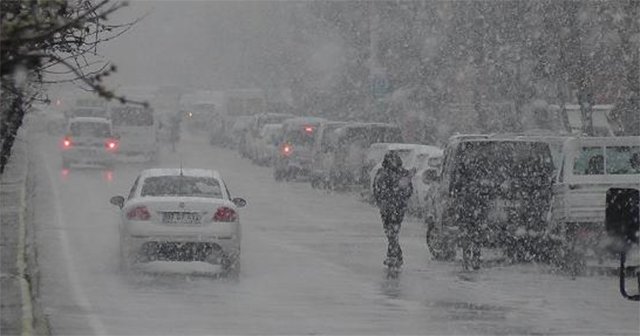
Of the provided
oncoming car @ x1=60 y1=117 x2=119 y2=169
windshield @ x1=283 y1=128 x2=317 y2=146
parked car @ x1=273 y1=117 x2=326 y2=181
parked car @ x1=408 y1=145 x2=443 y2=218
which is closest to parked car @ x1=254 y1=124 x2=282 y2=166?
parked car @ x1=273 y1=117 x2=326 y2=181

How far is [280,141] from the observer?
167ft

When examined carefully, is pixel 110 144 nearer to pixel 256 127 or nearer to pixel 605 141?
pixel 256 127

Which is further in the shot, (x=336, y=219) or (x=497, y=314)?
(x=336, y=219)

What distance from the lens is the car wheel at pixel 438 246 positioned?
77.6 feet

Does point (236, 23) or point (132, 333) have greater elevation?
point (236, 23)

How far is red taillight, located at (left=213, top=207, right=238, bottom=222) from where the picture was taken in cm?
2084

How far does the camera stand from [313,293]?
18891 millimetres

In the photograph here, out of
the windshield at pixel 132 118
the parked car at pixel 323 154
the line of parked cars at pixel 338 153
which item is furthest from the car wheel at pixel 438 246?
the windshield at pixel 132 118

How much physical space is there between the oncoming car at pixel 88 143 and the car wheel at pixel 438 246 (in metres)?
28.9

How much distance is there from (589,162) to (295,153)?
27.8 metres

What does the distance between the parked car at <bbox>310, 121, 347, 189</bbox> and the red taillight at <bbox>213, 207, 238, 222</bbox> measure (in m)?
21.9

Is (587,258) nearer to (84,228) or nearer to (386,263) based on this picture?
(386,263)

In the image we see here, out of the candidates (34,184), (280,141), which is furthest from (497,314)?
(280,141)

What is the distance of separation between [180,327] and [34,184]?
27218mm
